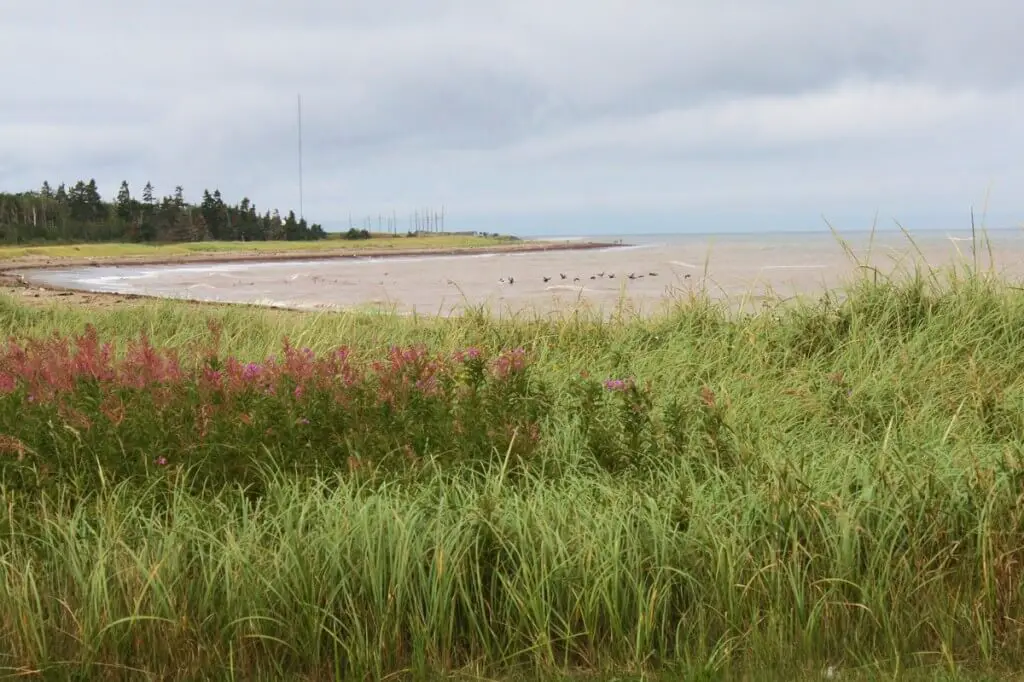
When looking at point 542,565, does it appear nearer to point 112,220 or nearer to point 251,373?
point 251,373

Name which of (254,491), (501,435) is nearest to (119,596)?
(254,491)

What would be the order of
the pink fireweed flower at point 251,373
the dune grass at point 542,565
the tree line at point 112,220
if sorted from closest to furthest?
the dune grass at point 542,565 < the pink fireweed flower at point 251,373 < the tree line at point 112,220

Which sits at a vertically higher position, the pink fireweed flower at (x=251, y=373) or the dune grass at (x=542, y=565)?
the pink fireweed flower at (x=251, y=373)

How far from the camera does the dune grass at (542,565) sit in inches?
118

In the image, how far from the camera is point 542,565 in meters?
3.05

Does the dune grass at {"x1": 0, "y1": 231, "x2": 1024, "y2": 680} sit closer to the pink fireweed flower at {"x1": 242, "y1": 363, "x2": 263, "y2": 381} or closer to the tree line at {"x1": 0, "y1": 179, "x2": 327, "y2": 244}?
the pink fireweed flower at {"x1": 242, "y1": 363, "x2": 263, "y2": 381}

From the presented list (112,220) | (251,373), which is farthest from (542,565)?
(112,220)

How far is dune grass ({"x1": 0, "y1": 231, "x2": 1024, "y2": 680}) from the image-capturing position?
2998mm

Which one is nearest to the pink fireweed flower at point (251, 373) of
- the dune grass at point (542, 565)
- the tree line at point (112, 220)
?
the dune grass at point (542, 565)

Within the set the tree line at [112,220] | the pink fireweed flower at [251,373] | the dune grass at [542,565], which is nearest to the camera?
the dune grass at [542,565]

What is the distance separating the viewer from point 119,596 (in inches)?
123

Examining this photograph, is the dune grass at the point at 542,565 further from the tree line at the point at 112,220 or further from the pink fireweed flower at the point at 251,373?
the tree line at the point at 112,220

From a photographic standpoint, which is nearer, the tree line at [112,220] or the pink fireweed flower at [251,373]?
the pink fireweed flower at [251,373]

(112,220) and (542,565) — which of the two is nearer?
(542,565)
